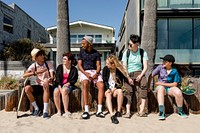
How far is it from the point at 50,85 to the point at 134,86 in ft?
6.39

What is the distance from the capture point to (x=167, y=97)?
5.16 m

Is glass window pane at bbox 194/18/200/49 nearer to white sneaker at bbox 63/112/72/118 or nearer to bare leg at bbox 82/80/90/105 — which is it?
bare leg at bbox 82/80/90/105

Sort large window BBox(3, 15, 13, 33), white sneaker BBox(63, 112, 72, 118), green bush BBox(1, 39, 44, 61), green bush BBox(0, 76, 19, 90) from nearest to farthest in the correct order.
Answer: white sneaker BBox(63, 112, 72, 118) < green bush BBox(0, 76, 19, 90) < green bush BBox(1, 39, 44, 61) < large window BBox(3, 15, 13, 33)

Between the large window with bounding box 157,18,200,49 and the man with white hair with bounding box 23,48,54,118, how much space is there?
11.9 metres

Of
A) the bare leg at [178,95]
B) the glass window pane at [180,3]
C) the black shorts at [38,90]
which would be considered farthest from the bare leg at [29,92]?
the glass window pane at [180,3]

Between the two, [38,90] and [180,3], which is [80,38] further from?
[38,90]

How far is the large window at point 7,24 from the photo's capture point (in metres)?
23.6

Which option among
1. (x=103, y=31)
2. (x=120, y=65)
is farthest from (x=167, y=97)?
(x=103, y=31)

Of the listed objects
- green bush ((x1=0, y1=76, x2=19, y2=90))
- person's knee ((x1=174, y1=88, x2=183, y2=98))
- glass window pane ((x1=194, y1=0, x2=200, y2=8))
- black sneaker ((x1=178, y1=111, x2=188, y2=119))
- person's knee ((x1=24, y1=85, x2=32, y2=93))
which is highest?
glass window pane ((x1=194, y1=0, x2=200, y2=8))

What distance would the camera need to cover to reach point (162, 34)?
15.6 metres

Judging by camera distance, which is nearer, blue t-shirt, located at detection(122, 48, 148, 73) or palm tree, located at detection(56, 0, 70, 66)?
blue t-shirt, located at detection(122, 48, 148, 73)

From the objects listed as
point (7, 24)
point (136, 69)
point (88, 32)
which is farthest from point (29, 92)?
point (88, 32)

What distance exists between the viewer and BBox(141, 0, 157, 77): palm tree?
704 cm

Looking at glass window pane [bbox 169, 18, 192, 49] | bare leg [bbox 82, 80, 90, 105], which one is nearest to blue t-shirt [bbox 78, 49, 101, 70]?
bare leg [bbox 82, 80, 90, 105]
